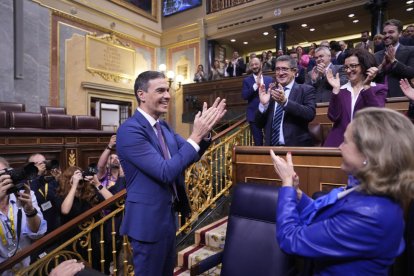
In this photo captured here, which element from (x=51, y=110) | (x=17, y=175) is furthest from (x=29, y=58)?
(x=17, y=175)

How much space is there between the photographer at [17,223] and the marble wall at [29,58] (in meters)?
5.90

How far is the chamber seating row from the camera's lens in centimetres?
544

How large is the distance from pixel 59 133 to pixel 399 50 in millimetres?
5365

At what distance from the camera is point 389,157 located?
906 mm

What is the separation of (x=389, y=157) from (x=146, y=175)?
3.21 ft

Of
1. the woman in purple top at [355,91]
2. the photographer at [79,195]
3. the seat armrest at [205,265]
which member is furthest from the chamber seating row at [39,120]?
the woman in purple top at [355,91]

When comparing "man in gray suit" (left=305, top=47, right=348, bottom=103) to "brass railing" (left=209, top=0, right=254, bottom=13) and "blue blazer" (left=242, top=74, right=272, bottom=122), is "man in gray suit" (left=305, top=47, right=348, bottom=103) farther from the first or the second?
"brass railing" (left=209, top=0, right=254, bottom=13)

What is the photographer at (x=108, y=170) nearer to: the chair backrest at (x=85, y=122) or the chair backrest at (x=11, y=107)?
the chair backrest at (x=85, y=122)

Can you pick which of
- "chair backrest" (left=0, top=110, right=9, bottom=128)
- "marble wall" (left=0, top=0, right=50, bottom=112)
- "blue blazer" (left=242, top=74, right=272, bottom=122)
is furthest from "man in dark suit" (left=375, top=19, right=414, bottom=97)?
"marble wall" (left=0, top=0, right=50, bottom=112)

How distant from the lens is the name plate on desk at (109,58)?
8.46 meters

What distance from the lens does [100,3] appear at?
8695mm

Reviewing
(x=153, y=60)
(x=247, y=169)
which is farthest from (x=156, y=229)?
(x=153, y=60)

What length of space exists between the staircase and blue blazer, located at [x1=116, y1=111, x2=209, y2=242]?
1.27m

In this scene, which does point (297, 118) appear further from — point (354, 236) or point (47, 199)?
point (47, 199)
